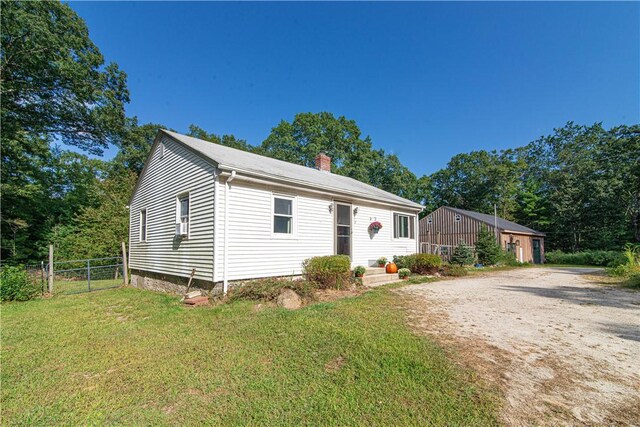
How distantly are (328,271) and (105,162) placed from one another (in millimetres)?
25360

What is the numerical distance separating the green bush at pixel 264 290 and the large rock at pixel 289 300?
0.18 meters

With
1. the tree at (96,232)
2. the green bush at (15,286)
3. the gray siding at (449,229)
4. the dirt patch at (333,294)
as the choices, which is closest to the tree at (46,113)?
the tree at (96,232)

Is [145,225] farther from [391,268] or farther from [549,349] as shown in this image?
[549,349]

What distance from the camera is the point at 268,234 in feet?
26.1

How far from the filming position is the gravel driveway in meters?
2.52

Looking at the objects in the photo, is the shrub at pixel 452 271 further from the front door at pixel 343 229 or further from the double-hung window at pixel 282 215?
the double-hung window at pixel 282 215

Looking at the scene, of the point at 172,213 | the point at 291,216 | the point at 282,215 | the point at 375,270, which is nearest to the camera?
the point at 282,215

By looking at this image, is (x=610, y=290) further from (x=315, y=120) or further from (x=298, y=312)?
(x=315, y=120)

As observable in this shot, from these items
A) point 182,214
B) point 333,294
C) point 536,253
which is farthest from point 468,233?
point 182,214

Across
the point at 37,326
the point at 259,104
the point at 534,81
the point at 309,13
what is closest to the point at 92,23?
the point at 259,104

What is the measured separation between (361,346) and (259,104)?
68.9ft

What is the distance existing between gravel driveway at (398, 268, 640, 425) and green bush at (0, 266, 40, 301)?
10.5 metres

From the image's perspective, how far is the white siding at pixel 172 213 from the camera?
24.3ft

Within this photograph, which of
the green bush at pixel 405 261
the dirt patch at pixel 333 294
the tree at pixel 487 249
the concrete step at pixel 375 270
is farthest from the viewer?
the tree at pixel 487 249
